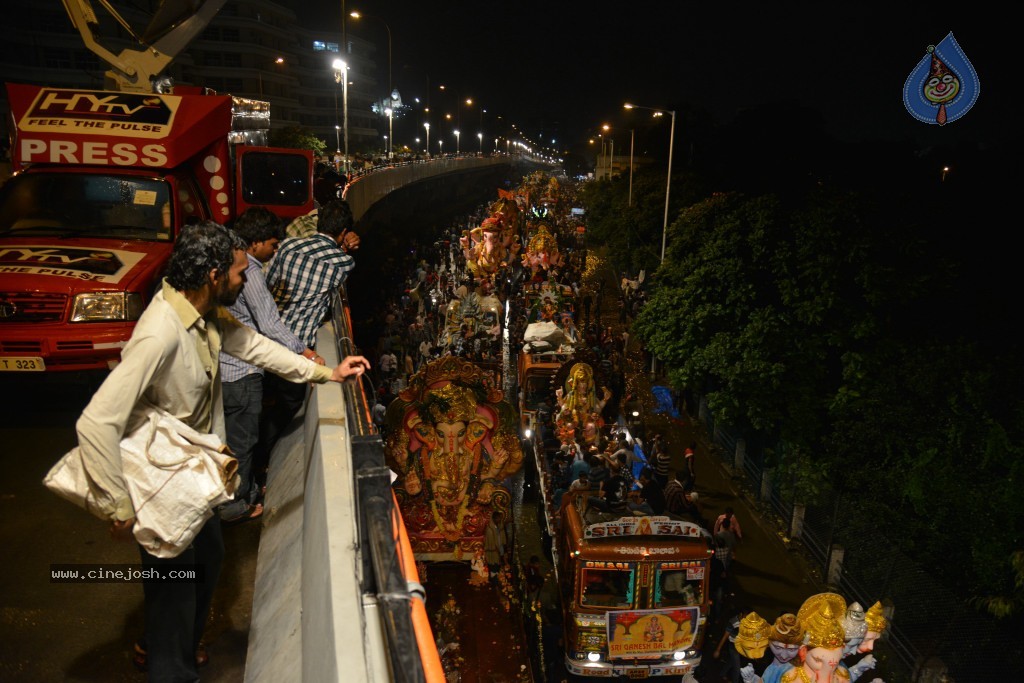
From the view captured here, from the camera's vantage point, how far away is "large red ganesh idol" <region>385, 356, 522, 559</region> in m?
8.53

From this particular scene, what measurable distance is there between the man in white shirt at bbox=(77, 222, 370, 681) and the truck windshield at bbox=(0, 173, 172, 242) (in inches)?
207

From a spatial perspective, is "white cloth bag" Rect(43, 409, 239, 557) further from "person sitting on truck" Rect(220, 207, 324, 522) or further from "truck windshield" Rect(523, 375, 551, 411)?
"truck windshield" Rect(523, 375, 551, 411)

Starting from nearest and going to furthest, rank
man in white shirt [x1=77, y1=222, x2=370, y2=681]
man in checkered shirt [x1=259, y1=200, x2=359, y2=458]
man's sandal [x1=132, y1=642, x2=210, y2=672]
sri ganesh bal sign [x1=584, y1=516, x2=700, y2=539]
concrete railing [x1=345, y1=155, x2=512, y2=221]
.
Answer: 1. man in white shirt [x1=77, y1=222, x2=370, y2=681]
2. man's sandal [x1=132, y1=642, x2=210, y2=672]
3. man in checkered shirt [x1=259, y1=200, x2=359, y2=458]
4. sri ganesh bal sign [x1=584, y1=516, x2=700, y2=539]
5. concrete railing [x1=345, y1=155, x2=512, y2=221]

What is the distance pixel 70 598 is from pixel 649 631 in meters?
7.39

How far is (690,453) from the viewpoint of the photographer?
14.7 m

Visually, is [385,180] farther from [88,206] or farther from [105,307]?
[105,307]

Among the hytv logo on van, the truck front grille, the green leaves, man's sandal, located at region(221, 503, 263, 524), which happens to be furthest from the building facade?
the green leaves

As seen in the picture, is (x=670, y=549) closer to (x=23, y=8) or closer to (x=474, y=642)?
(x=474, y=642)

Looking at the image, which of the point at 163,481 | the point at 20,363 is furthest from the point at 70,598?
the point at 20,363

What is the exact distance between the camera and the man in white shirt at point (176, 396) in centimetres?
256

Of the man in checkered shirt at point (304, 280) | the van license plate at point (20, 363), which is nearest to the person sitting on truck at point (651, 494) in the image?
the man in checkered shirt at point (304, 280)

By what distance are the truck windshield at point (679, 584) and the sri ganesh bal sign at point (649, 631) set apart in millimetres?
100

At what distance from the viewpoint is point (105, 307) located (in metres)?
6.39

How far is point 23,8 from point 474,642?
53.1m
